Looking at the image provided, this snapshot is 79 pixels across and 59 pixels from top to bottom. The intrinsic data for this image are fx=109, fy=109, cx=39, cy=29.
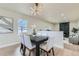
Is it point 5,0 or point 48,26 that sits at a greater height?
point 5,0

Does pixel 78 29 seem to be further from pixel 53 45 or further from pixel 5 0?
pixel 5 0

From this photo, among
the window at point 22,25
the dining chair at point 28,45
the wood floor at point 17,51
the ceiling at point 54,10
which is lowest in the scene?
the wood floor at point 17,51

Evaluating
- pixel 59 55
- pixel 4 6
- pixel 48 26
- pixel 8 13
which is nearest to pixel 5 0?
pixel 4 6

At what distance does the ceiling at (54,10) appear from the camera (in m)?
1.97

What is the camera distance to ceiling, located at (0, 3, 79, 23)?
1969mm

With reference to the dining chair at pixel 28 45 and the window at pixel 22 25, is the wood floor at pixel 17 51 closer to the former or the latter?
the dining chair at pixel 28 45

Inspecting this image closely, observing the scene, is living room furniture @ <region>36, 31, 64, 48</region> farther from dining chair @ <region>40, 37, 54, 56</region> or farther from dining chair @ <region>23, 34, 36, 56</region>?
dining chair @ <region>23, 34, 36, 56</region>

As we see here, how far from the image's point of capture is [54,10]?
6.61 feet

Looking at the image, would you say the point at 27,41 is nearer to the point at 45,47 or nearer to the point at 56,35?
the point at 45,47

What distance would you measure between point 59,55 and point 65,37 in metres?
0.35

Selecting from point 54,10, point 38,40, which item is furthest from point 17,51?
point 54,10

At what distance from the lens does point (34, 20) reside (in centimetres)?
202

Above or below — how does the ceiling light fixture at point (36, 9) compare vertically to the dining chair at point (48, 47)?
above

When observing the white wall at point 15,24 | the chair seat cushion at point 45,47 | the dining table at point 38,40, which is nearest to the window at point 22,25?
the white wall at point 15,24
